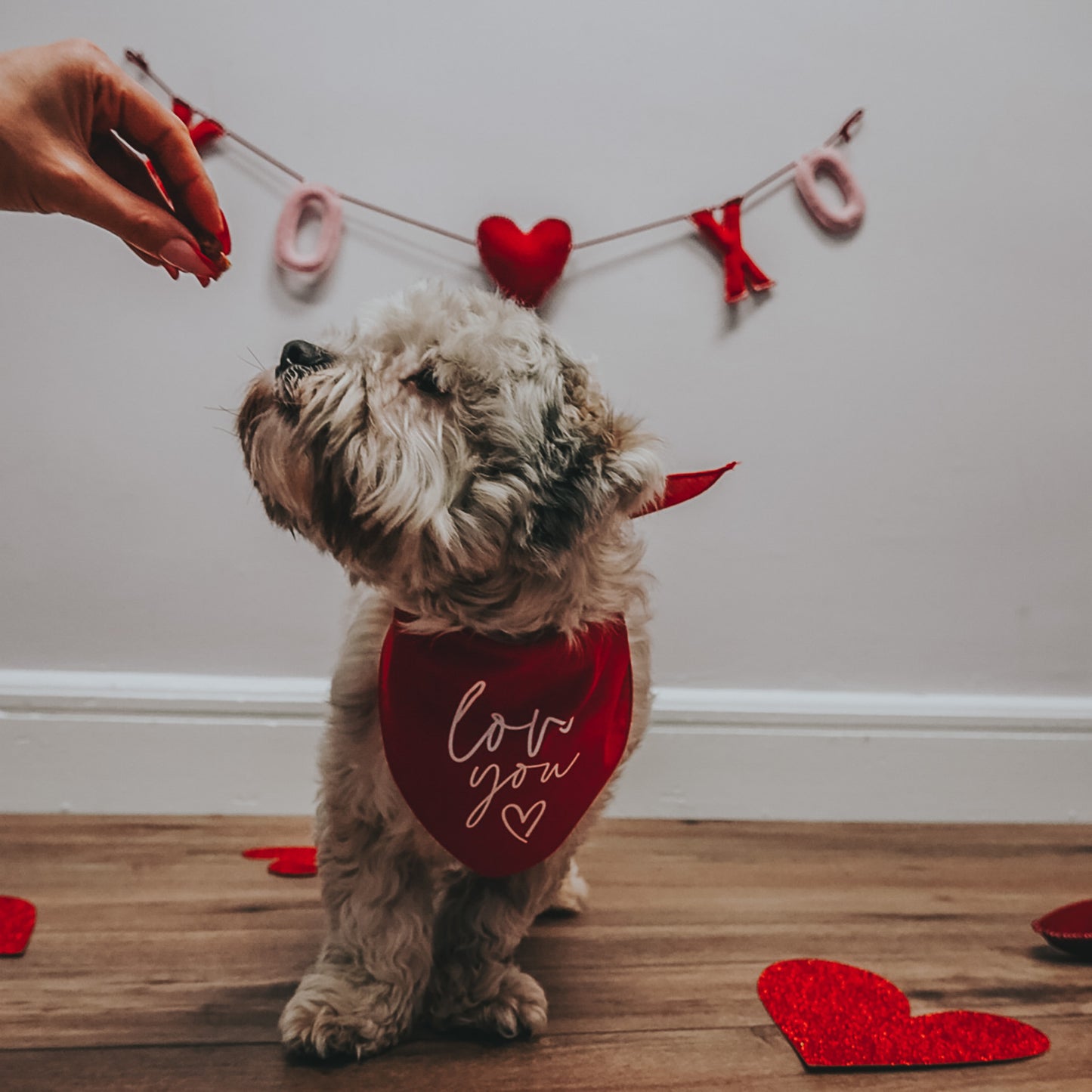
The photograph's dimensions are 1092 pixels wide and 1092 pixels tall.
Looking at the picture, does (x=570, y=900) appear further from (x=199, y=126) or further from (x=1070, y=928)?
(x=199, y=126)

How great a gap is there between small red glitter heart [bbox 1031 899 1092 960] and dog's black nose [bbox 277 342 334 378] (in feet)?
4.55

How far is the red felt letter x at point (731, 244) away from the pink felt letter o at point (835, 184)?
17 cm

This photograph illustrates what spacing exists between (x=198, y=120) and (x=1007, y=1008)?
2144 mm

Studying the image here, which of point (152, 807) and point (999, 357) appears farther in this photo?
point (999, 357)

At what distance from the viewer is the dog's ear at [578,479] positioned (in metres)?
1.04

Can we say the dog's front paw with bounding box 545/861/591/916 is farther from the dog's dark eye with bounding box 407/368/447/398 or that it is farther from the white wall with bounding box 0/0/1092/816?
the dog's dark eye with bounding box 407/368/447/398

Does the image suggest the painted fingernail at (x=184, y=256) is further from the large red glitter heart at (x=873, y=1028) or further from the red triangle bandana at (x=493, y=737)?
the large red glitter heart at (x=873, y=1028)

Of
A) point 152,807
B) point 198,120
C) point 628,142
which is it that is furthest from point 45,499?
point 628,142

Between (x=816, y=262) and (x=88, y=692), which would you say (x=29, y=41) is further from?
(x=816, y=262)

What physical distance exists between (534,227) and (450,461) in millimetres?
1091

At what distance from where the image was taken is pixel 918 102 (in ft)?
7.00

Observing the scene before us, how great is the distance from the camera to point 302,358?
1072 mm

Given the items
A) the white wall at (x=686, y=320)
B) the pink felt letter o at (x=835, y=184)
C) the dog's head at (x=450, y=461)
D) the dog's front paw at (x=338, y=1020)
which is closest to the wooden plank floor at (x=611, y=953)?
the dog's front paw at (x=338, y=1020)

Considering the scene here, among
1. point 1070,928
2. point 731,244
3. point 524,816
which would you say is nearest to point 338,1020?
point 524,816
